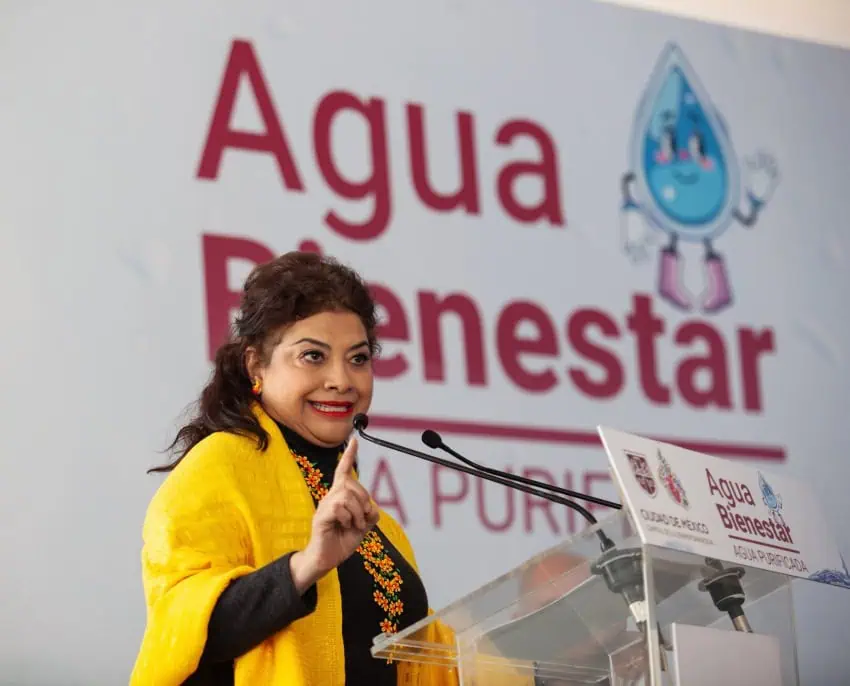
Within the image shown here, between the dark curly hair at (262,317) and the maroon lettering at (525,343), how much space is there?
1.50 m

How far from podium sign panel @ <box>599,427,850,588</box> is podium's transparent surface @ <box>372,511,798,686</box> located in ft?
0.09

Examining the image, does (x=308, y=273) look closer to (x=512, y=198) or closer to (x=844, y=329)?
(x=512, y=198)

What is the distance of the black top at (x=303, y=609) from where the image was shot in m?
1.90

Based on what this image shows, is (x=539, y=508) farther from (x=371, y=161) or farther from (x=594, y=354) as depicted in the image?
(x=371, y=161)

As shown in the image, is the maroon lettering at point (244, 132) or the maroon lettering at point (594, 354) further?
the maroon lettering at point (594, 354)

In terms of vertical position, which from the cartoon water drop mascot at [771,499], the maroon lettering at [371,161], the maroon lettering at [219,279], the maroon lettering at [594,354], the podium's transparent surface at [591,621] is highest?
the maroon lettering at [371,161]

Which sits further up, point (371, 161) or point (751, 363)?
point (371, 161)

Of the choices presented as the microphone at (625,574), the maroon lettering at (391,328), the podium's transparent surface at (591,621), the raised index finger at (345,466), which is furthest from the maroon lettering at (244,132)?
the microphone at (625,574)

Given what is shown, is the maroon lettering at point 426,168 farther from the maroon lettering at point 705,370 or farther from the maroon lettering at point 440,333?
the maroon lettering at point 705,370

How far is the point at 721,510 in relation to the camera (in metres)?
1.84

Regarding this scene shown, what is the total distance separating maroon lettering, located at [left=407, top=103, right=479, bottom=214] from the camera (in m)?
3.79

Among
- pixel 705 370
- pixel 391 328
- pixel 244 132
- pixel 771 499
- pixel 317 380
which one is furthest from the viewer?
pixel 705 370

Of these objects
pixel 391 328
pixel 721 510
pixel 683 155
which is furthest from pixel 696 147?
pixel 721 510

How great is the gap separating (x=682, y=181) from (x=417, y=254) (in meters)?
0.89
